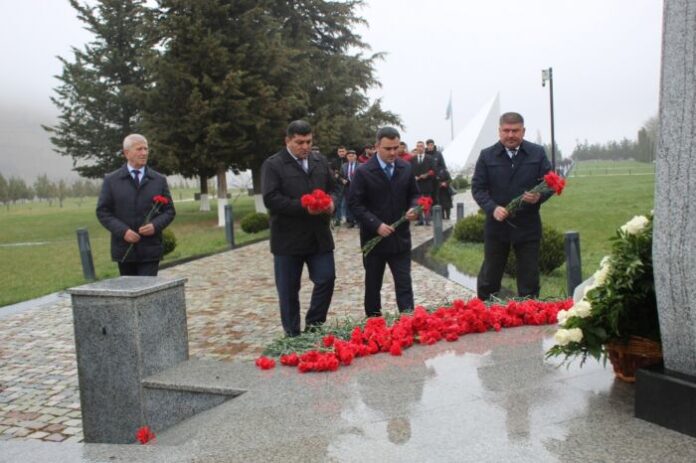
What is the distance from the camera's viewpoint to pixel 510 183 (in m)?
5.80

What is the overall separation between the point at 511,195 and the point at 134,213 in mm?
3428

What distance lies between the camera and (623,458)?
258 cm

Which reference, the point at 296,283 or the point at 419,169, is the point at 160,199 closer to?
the point at 296,283

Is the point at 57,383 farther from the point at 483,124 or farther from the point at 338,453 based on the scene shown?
the point at 483,124

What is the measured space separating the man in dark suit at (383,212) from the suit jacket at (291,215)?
0.46 m

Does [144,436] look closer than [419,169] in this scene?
Yes

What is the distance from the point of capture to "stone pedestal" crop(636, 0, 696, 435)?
2.84 m

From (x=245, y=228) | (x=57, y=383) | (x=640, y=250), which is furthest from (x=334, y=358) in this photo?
(x=245, y=228)

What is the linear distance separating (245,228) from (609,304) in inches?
612

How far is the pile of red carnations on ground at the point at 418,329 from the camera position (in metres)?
4.17

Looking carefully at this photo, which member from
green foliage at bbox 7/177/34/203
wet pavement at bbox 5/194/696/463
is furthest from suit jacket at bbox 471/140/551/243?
green foliage at bbox 7/177/34/203

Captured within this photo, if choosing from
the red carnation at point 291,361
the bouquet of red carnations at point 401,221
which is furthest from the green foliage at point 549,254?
the red carnation at point 291,361

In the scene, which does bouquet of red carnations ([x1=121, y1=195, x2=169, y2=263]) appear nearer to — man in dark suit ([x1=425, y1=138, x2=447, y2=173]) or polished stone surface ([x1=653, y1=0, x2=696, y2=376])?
polished stone surface ([x1=653, y1=0, x2=696, y2=376])

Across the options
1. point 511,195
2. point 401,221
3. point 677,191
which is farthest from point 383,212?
point 677,191
